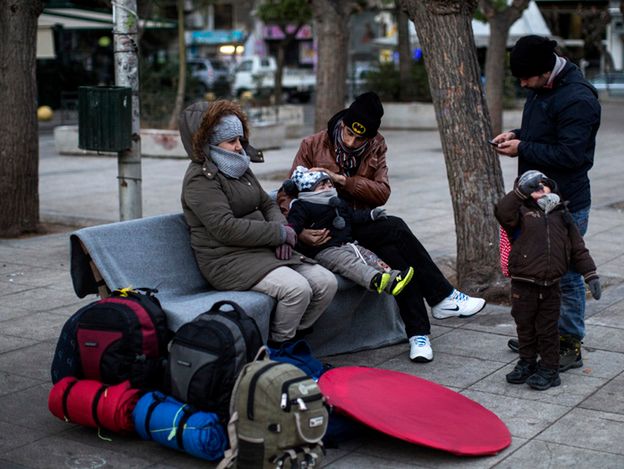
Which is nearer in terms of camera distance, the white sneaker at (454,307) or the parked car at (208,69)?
the white sneaker at (454,307)

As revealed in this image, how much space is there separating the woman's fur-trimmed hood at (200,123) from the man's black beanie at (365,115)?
715mm

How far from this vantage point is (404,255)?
6.03 meters

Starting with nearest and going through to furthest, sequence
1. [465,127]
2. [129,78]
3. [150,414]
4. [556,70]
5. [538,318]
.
Answer: [150,414]
[538,318]
[556,70]
[465,127]
[129,78]

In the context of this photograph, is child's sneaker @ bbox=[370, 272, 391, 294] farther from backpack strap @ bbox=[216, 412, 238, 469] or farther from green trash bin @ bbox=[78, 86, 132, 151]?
green trash bin @ bbox=[78, 86, 132, 151]

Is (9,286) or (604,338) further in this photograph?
(9,286)

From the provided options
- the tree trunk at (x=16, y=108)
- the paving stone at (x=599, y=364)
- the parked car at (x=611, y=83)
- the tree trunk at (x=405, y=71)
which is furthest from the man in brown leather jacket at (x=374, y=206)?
the parked car at (x=611, y=83)

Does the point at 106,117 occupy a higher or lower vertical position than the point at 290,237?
higher

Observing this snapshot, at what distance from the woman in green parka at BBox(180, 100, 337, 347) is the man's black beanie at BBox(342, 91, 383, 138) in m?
0.66

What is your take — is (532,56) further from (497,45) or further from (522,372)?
(497,45)

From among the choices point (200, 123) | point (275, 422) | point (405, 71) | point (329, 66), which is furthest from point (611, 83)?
point (275, 422)

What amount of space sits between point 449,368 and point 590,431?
1.13 meters

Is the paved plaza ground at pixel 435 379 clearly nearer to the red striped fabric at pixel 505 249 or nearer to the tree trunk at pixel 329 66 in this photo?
the red striped fabric at pixel 505 249

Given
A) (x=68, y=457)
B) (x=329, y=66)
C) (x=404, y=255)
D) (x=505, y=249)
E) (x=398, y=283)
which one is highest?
(x=329, y=66)

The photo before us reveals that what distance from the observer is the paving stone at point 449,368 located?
554 cm
